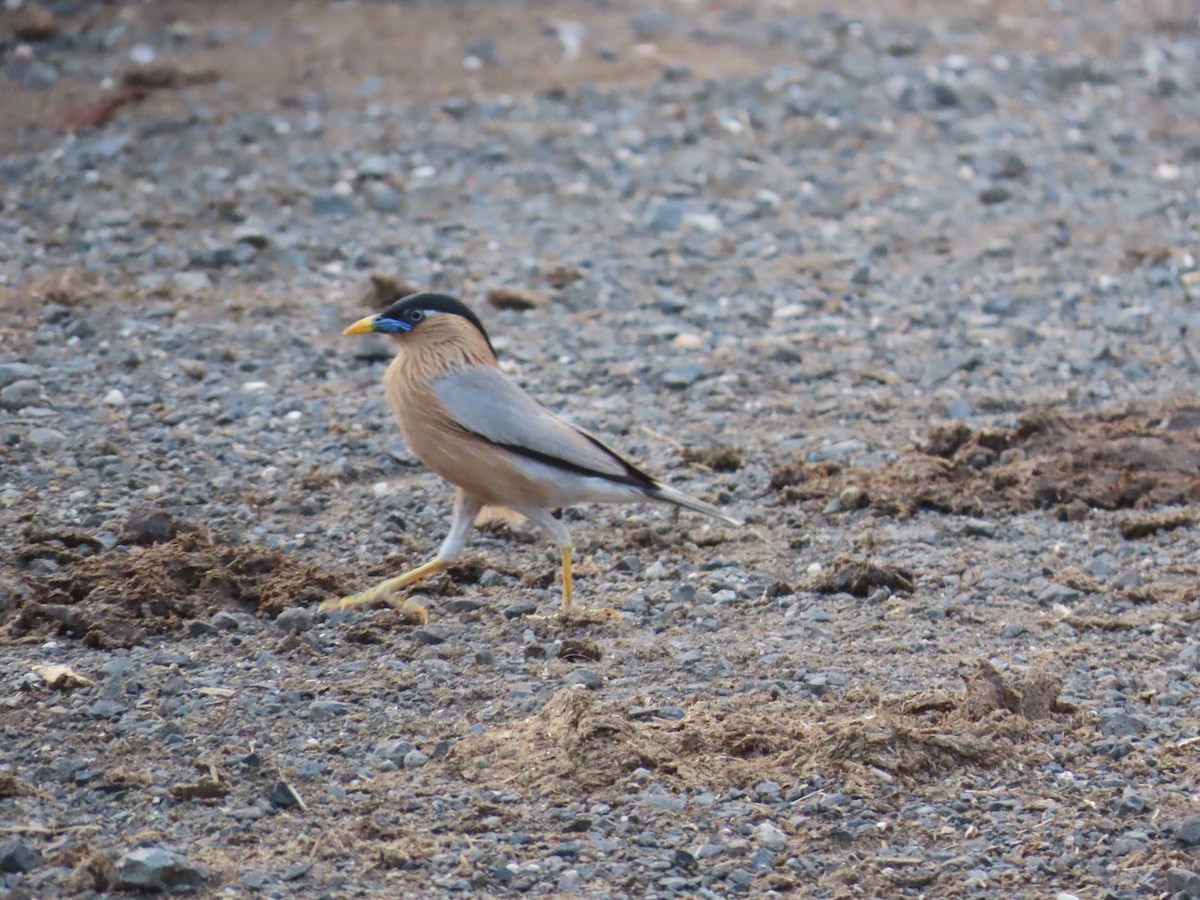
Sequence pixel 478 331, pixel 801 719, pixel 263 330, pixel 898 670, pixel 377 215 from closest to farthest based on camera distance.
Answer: pixel 801 719, pixel 898 670, pixel 478 331, pixel 263 330, pixel 377 215

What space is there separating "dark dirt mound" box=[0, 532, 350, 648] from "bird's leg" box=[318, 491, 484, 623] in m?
0.16

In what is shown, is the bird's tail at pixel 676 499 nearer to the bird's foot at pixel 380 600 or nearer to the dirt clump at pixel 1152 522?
the bird's foot at pixel 380 600

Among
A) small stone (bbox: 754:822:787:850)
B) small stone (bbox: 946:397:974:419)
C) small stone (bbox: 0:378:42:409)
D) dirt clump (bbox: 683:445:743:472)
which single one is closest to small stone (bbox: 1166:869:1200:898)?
small stone (bbox: 754:822:787:850)

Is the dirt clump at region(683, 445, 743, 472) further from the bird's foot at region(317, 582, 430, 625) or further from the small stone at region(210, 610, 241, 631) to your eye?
the small stone at region(210, 610, 241, 631)

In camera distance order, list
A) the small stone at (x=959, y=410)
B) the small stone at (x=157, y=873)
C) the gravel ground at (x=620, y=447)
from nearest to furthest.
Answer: the small stone at (x=157, y=873) < the gravel ground at (x=620, y=447) < the small stone at (x=959, y=410)

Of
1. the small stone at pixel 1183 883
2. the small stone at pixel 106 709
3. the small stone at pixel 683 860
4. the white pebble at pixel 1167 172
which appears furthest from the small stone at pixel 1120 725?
the white pebble at pixel 1167 172

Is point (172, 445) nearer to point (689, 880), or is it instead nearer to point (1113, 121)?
point (689, 880)

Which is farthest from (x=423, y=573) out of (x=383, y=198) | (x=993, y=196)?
(x=993, y=196)

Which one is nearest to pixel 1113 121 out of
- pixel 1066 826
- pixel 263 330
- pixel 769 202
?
pixel 769 202

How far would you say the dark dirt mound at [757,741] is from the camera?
17.2ft

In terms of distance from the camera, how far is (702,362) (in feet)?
31.1

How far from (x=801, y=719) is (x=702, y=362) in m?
4.10

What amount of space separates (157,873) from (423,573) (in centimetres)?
238

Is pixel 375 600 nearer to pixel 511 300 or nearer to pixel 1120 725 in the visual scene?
pixel 1120 725
